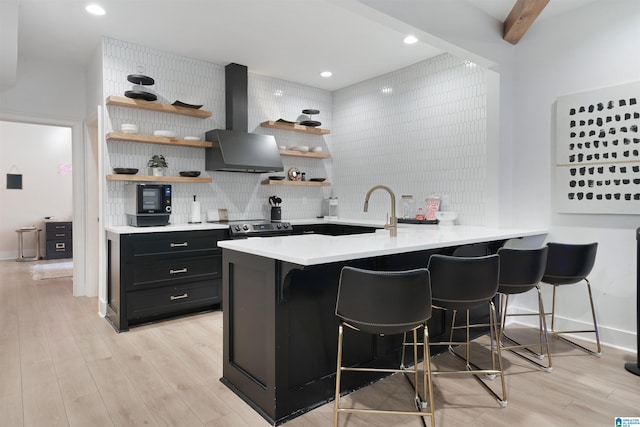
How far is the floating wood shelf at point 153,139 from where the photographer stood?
3.90 meters

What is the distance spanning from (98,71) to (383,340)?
398 centimetres

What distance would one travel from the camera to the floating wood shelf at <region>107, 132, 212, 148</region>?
3.90 m

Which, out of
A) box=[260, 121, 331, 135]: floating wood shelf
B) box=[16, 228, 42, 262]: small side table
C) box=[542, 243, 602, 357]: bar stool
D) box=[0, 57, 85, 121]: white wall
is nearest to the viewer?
box=[542, 243, 602, 357]: bar stool

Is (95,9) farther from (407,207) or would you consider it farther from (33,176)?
(33,176)

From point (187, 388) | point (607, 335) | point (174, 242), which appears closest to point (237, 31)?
point (174, 242)

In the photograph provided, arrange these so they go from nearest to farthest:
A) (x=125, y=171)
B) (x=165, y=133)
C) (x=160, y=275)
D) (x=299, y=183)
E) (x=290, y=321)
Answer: (x=290, y=321) → (x=160, y=275) → (x=125, y=171) → (x=165, y=133) → (x=299, y=183)

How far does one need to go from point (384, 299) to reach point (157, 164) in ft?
10.5

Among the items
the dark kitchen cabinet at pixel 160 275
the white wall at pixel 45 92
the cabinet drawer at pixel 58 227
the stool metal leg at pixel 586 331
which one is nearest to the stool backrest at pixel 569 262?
the stool metal leg at pixel 586 331

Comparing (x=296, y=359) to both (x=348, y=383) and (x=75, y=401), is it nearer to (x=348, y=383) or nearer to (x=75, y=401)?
(x=348, y=383)

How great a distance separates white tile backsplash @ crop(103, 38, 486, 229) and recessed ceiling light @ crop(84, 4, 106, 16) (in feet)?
1.86

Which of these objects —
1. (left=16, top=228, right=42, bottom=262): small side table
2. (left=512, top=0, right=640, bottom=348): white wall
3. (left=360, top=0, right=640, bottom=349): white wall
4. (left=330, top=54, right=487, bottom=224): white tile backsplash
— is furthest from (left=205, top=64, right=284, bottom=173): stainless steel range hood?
Answer: (left=16, top=228, right=42, bottom=262): small side table

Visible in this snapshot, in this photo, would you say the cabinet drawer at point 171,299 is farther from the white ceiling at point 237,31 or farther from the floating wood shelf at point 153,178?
the white ceiling at point 237,31

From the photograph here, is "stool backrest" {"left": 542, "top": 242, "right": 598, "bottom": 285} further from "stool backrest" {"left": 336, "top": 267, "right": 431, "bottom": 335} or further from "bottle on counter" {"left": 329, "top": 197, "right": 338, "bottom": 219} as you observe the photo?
"bottle on counter" {"left": 329, "top": 197, "right": 338, "bottom": 219}

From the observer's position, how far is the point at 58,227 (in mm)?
7684
